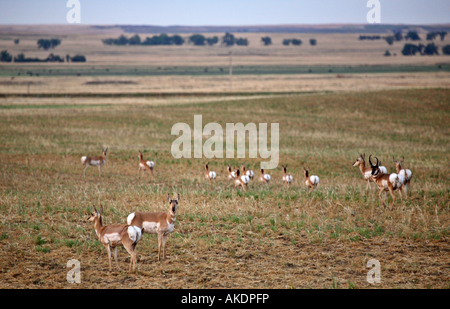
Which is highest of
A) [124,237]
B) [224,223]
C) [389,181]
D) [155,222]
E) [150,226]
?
[389,181]

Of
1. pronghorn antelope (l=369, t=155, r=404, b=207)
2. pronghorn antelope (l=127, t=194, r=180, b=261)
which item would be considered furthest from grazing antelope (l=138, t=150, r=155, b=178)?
pronghorn antelope (l=127, t=194, r=180, b=261)

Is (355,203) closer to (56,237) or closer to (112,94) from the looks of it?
(56,237)

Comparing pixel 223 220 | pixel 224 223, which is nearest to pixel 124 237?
pixel 224 223

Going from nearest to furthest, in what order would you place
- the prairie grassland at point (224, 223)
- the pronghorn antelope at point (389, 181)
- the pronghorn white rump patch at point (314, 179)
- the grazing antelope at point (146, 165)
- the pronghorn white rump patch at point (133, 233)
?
the pronghorn white rump patch at point (133, 233), the prairie grassland at point (224, 223), the pronghorn antelope at point (389, 181), the pronghorn white rump patch at point (314, 179), the grazing antelope at point (146, 165)

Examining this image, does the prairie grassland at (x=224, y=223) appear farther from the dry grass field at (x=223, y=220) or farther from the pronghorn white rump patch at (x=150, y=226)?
the pronghorn white rump patch at (x=150, y=226)

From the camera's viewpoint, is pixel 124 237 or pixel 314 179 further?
pixel 314 179

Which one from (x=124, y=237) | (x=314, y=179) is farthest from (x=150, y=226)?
(x=314, y=179)

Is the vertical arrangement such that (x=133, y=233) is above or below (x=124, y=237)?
above

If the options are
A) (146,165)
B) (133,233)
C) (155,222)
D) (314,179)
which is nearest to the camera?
(133,233)

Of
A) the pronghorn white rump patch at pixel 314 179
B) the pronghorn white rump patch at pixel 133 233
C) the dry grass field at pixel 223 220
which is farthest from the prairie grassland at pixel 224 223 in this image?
Answer: the pronghorn white rump patch at pixel 133 233

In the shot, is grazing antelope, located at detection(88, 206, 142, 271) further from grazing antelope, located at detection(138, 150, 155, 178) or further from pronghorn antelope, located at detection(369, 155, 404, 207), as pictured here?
grazing antelope, located at detection(138, 150, 155, 178)

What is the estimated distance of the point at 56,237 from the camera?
1444 centimetres

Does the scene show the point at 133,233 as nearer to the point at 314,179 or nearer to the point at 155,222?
the point at 155,222

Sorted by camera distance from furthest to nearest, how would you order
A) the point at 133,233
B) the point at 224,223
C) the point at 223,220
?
the point at 223,220
the point at 224,223
the point at 133,233
